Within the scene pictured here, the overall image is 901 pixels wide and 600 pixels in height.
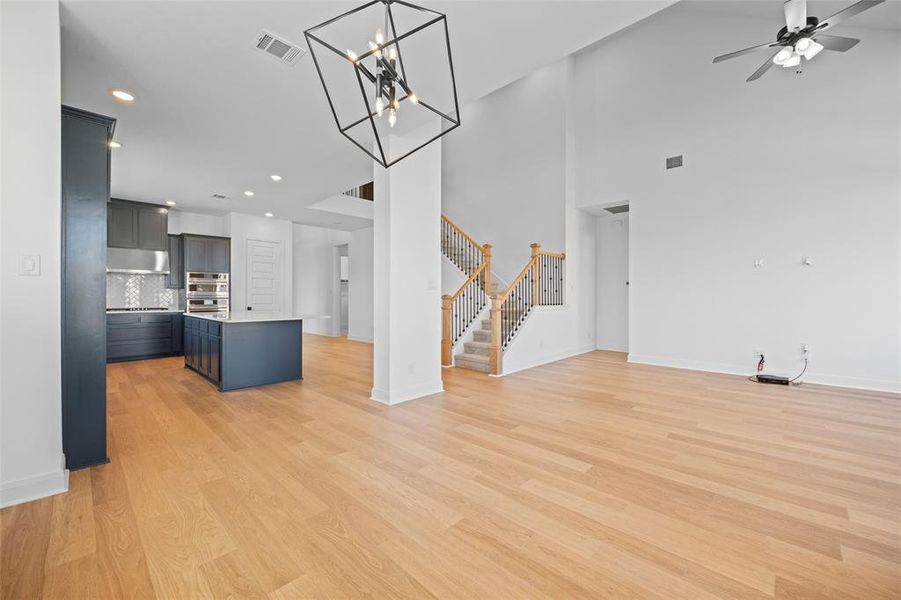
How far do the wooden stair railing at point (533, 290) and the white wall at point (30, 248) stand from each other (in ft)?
15.0

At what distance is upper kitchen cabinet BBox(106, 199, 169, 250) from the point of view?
6.80m

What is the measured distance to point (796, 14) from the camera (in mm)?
3471

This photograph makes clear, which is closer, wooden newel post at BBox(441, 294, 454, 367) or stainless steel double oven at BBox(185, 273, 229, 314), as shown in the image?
wooden newel post at BBox(441, 294, 454, 367)

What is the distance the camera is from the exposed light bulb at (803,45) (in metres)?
3.58

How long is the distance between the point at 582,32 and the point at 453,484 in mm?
3079

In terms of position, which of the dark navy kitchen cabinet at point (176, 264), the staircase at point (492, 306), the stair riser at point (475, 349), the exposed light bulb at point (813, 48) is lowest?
the stair riser at point (475, 349)

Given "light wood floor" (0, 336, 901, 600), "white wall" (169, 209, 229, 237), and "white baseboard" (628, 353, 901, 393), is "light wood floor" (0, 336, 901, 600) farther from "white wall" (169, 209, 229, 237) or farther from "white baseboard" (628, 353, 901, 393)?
"white wall" (169, 209, 229, 237)

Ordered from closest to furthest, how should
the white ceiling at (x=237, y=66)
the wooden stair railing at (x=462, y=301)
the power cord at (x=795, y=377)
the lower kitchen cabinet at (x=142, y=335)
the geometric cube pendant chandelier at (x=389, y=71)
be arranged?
the geometric cube pendant chandelier at (x=389, y=71), the white ceiling at (x=237, y=66), the power cord at (x=795, y=377), the wooden stair railing at (x=462, y=301), the lower kitchen cabinet at (x=142, y=335)

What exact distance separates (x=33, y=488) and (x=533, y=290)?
5.78 meters

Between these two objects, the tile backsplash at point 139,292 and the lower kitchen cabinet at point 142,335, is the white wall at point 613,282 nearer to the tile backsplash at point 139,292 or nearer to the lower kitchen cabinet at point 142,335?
the lower kitchen cabinet at point 142,335

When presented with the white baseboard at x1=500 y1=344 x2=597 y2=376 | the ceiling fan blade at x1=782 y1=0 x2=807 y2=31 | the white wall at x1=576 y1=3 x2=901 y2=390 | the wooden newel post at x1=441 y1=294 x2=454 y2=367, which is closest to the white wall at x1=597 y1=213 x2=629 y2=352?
the white baseboard at x1=500 y1=344 x2=597 y2=376

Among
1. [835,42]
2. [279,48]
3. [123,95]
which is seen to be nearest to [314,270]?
[123,95]

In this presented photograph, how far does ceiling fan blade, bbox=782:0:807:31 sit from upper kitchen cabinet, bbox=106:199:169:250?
960cm

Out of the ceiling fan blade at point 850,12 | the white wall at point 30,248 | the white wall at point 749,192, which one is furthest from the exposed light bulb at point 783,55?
the white wall at point 30,248
